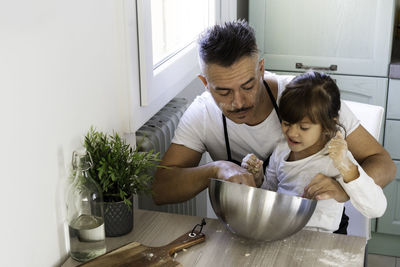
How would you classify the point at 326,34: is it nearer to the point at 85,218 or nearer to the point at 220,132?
the point at 220,132

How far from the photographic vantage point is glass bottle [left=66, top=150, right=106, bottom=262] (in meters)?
1.29

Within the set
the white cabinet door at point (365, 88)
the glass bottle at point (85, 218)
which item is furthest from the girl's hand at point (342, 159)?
the white cabinet door at point (365, 88)

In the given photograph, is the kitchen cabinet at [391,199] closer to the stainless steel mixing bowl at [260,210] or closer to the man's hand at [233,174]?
the man's hand at [233,174]

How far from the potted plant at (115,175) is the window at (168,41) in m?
0.37

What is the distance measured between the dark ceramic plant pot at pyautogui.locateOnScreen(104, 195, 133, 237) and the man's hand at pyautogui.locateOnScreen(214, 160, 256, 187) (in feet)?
0.92

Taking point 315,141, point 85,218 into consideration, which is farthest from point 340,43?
point 85,218

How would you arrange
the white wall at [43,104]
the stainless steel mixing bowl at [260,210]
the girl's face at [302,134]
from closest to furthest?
the white wall at [43,104] → the stainless steel mixing bowl at [260,210] → the girl's face at [302,134]

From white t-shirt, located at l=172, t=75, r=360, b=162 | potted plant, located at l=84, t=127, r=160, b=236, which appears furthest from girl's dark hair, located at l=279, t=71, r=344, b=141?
potted plant, located at l=84, t=127, r=160, b=236

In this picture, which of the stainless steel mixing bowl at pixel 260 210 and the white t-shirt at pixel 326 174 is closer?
the stainless steel mixing bowl at pixel 260 210

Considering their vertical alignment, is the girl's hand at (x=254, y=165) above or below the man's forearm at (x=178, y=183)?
above

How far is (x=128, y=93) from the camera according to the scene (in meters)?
1.65

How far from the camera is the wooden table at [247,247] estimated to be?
4.27 ft

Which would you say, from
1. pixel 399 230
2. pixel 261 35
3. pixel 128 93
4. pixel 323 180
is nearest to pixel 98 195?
pixel 128 93

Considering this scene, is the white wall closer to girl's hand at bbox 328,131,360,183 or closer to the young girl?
the young girl
